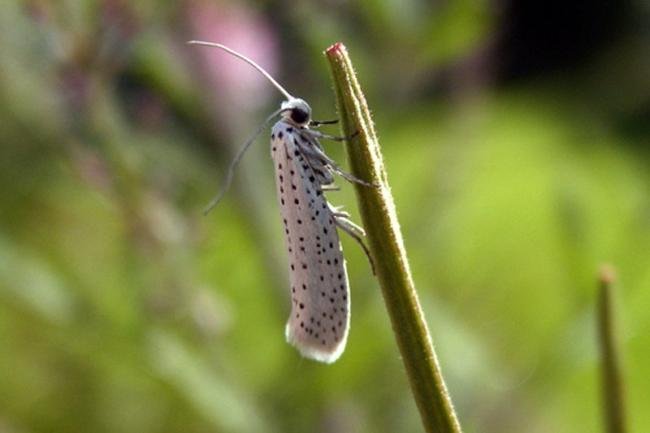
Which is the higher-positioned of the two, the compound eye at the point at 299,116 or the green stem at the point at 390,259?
the compound eye at the point at 299,116

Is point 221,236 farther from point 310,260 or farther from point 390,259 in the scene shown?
point 390,259

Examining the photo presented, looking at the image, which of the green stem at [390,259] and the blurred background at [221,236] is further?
the blurred background at [221,236]

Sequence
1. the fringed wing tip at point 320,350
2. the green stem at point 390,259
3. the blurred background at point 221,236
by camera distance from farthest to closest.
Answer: the blurred background at point 221,236 < the fringed wing tip at point 320,350 < the green stem at point 390,259

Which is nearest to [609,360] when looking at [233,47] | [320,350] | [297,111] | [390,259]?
[390,259]

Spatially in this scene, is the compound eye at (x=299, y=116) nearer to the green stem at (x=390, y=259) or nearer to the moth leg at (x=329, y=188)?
the moth leg at (x=329, y=188)

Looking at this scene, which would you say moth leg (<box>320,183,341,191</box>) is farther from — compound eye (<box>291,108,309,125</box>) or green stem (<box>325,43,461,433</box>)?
green stem (<box>325,43,461,433</box>)

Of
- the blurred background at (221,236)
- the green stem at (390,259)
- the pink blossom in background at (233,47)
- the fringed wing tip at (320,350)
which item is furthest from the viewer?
the pink blossom in background at (233,47)

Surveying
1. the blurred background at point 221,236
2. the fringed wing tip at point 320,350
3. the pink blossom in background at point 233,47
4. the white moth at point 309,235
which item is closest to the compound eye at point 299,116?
the white moth at point 309,235

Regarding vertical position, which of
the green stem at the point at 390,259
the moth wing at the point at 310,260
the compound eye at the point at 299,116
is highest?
the compound eye at the point at 299,116
